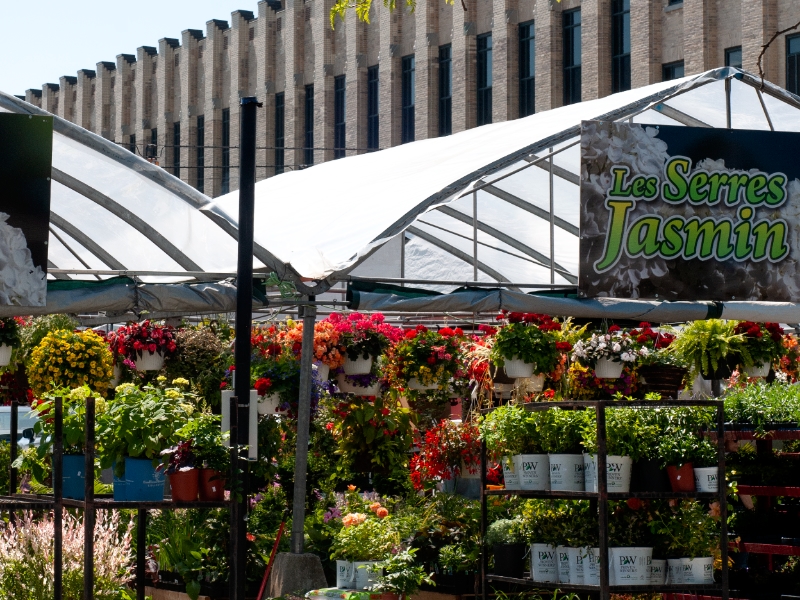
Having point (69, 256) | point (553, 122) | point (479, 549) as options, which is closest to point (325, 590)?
point (479, 549)

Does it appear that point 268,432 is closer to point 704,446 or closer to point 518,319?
point 518,319

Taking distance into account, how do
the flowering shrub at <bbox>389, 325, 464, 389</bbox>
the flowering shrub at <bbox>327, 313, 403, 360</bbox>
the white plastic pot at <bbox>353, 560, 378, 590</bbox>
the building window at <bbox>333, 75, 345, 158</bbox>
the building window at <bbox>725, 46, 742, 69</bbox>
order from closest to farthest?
the white plastic pot at <bbox>353, 560, 378, 590</bbox> < the flowering shrub at <bbox>327, 313, 403, 360</bbox> < the flowering shrub at <bbox>389, 325, 464, 389</bbox> < the building window at <bbox>725, 46, 742, 69</bbox> < the building window at <bbox>333, 75, 345, 158</bbox>

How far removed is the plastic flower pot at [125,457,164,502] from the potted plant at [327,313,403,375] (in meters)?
4.31

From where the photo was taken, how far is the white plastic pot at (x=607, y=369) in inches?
454

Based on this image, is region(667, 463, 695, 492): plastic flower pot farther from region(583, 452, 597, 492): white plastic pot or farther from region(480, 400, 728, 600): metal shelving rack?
region(583, 452, 597, 492): white plastic pot

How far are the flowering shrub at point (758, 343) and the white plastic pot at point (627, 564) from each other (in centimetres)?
498

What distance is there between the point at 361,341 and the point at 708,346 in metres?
3.31

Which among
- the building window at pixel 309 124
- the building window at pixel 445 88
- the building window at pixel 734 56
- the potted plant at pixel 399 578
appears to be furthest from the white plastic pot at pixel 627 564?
the building window at pixel 309 124

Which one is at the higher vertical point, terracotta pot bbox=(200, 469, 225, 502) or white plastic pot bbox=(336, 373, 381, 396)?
white plastic pot bbox=(336, 373, 381, 396)

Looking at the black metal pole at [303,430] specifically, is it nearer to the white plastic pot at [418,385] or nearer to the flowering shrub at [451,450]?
the flowering shrub at [451,450]

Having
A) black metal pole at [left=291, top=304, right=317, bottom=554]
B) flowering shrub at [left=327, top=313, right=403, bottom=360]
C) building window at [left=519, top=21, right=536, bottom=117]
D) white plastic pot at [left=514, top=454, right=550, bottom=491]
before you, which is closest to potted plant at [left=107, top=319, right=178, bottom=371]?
flowering shrub at [left=327, top=313, right=403, bottom=360]

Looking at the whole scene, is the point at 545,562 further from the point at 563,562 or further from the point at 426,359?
the point at 426,359

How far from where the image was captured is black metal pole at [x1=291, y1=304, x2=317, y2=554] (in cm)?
1041

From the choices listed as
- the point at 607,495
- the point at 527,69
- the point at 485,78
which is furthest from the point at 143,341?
the point at 485,78
